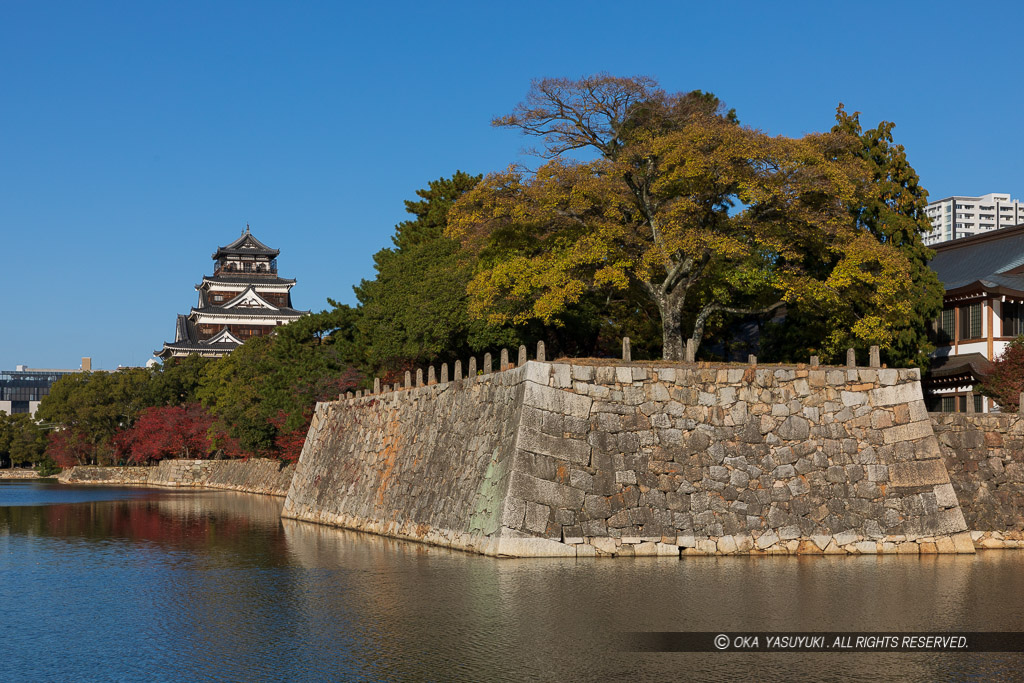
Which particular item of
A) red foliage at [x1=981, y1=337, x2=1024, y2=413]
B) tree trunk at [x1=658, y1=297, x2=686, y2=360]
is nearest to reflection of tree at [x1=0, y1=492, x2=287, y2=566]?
tree trunk at [x1=658, y1=297, x2=686, y2=360]

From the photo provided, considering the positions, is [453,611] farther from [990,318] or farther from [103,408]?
[103,408]

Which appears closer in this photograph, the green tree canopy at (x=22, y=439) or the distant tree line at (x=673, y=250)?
the distant tree line at (x=673, y=250)

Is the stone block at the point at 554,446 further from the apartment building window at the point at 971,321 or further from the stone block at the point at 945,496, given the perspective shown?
the apartment building window at the point at 971,321

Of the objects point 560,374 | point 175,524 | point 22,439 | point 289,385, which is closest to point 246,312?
point 22,439

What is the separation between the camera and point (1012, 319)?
108 ft

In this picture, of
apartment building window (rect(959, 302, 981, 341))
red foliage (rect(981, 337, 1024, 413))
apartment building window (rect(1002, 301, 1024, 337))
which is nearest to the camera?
red foliage (rect(981, 337, 1024, 413))

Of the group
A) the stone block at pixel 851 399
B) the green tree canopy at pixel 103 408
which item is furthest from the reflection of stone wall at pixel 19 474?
the stone block at pixel 851 399

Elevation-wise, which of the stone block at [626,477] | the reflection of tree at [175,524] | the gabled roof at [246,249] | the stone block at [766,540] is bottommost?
the reflection of tree at [175,524]

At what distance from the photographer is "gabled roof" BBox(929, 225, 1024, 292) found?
3497 centimetres

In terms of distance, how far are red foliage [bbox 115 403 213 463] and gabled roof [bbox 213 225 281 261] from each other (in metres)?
33.8

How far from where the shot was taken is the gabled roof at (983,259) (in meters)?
35.0

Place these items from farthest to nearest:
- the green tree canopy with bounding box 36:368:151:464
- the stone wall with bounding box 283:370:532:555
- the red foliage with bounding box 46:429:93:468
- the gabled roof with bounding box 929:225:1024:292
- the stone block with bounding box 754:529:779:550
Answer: the red foliage with bounding box 46:429:93:468
the green tree canopy with bounding box 36:368:151:464
the gabled roof with bounding box 929:225:1024:292
the stone wall with bounding box 283:370:532:555
the stone block with bounding box 754:529:779:550

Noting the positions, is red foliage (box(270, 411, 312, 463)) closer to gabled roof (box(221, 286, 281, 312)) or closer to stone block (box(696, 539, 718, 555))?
stone block (box(696, 539, 718, 555))

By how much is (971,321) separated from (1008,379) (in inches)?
167
